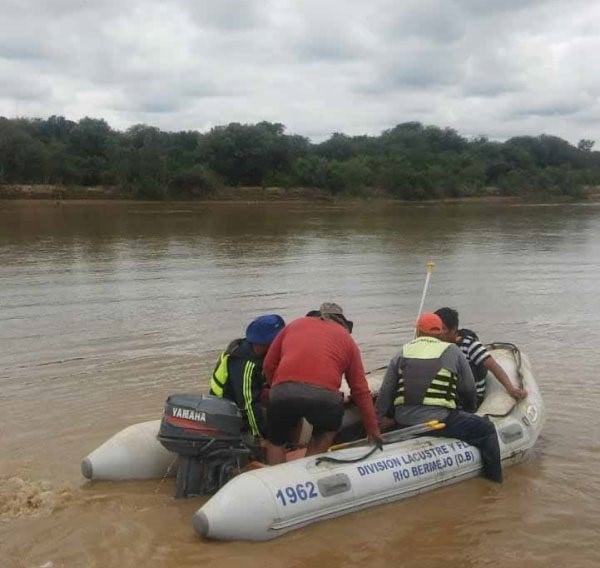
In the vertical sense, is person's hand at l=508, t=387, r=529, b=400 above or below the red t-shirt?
below

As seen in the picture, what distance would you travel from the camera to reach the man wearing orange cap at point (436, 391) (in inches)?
228

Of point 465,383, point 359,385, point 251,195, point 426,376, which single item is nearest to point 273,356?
point 359,385

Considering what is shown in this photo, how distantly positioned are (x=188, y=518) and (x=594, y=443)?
389 centimetres

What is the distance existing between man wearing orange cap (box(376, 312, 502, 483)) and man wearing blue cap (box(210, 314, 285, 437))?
1078mm

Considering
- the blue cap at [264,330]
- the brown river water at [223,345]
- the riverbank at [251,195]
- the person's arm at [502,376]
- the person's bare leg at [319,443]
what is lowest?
the brown river water at [223,345]

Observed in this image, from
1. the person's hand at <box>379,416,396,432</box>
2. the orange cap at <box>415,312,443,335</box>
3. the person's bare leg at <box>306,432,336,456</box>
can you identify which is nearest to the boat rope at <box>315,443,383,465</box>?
the person's bare leg at <box>306,432,336,456</box>

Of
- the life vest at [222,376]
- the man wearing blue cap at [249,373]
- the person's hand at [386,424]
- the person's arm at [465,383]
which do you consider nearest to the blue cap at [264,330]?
the man wearing blue cap at [249,373]

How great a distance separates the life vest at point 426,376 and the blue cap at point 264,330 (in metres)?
1.06

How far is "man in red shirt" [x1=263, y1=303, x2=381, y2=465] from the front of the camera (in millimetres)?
5074

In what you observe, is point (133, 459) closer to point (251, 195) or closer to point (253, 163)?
point (251, 195)

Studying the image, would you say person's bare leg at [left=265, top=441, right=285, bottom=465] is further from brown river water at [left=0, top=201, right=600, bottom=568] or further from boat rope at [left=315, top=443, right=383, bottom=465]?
brown river water at [left=0, top=201, right=600, bottom=568]

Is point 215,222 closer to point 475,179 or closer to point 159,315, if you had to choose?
point 159,315

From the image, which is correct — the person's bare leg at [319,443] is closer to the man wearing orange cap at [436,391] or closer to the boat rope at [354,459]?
the boat rope at [354,459]

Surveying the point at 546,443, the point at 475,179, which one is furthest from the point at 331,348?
the point at 475,179
